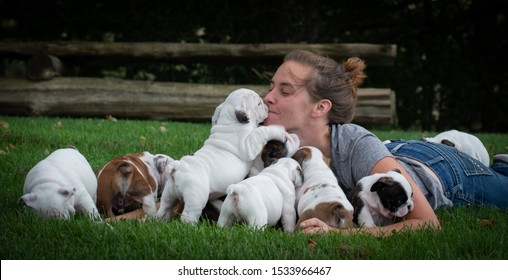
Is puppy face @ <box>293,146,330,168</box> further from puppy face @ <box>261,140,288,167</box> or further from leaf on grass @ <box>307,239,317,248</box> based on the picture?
leaf on grass @ <box>307,239,317,248</box>

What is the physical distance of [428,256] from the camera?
365 cm

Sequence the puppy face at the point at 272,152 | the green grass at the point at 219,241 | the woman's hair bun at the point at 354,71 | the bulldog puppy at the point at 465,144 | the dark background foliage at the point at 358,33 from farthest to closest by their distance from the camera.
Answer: the dark background foliage at the point at 358,33 → the bulldog puppy at the point at 465,144 → the woman's hair bun at the point at 354,71 → the puppy face at the point at 272,152 → the green grass at the point at 219,241

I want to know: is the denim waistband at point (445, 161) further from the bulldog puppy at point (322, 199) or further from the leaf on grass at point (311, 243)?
the leaf on grass at point (311, 243)

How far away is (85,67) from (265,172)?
1059cm

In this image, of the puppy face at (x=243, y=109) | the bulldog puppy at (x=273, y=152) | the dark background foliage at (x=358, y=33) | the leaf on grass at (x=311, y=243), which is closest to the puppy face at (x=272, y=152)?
the bulldog puppy at (x=273, y=152)

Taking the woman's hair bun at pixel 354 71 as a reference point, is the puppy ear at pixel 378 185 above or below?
below

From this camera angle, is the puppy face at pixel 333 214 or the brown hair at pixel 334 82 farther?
the brown hair at pixel 334 82

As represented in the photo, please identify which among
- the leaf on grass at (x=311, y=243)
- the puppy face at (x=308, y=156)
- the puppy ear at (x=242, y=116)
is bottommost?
the leaf on grass at (x=311, y=243)

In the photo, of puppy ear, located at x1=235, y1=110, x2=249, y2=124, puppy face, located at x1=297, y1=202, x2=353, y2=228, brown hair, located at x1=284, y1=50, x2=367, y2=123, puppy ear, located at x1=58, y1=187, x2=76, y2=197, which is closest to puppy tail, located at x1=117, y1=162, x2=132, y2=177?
puppy ear, located at x1=58, y1=187, x2=76, y2=197

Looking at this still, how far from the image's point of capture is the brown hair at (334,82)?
5406 millimetres

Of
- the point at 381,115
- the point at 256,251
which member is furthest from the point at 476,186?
the point at 381,115

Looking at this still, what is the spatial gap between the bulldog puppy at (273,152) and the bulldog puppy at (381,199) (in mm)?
701

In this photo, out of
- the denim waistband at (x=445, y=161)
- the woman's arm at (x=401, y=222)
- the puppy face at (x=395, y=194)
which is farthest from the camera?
the denim waistband at (x=445, y=161)

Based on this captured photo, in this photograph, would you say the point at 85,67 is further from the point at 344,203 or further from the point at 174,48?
the point at 344,203
